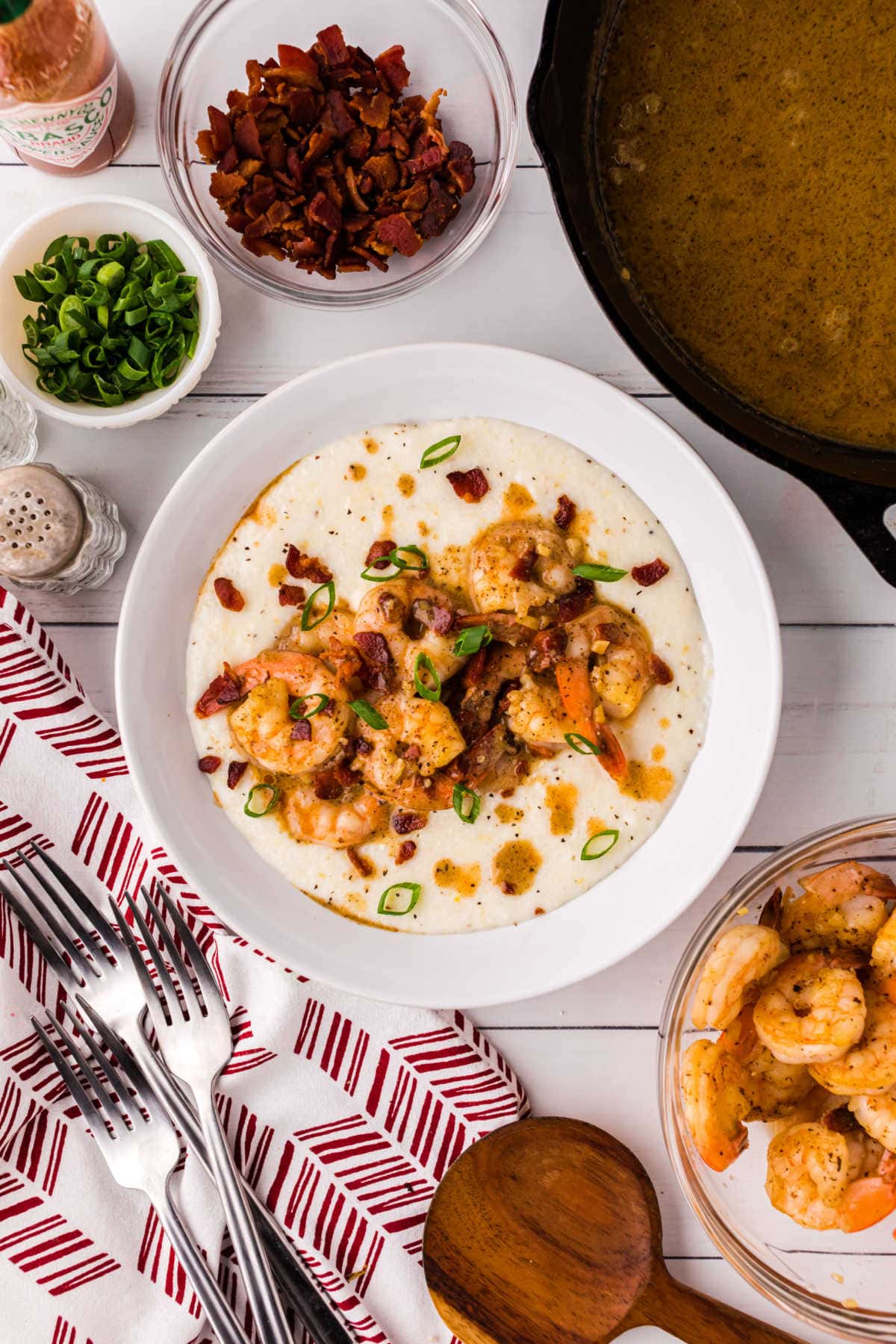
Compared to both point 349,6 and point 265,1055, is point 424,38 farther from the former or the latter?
→ point 265,1055

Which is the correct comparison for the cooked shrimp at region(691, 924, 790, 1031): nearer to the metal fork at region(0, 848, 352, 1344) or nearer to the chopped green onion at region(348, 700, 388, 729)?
the chopped green onion at region(348, 700, 388, 729)

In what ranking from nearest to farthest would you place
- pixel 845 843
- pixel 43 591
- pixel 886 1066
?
pixel 886 1066 < pixel 845 843 < pixel 43 591

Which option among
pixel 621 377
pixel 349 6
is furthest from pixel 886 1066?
pixel 349 6

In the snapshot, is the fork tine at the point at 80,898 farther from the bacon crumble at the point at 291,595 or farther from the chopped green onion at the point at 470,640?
the chopped green onion at the point at 470,640

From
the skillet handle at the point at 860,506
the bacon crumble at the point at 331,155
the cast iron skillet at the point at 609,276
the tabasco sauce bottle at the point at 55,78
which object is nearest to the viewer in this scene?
the cast iron skillet at the point at 609,276

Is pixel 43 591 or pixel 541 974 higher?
pixel 43 591

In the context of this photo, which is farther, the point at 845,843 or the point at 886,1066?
the point at 845,843

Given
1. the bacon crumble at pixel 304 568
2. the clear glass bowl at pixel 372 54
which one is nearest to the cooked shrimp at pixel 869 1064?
the bacon crumble at pixel 304 568
